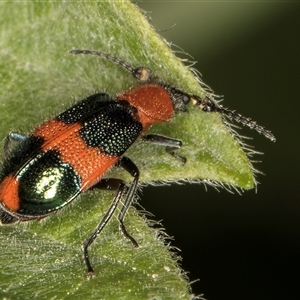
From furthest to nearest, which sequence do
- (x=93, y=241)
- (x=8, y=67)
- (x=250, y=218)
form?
(x=250, y=218) → (x=8, y=67) → (x=93, y=241)

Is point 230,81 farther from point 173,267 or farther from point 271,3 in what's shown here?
point 173,267

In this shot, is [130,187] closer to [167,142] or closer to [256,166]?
[167,142]

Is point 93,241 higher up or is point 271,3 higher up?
point 271,3

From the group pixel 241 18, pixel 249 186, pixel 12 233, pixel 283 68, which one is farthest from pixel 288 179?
pixel 12 233

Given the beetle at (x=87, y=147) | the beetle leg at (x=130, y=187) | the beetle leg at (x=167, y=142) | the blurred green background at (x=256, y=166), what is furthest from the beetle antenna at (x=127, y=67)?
the blurred green background at (x=256, y=166)

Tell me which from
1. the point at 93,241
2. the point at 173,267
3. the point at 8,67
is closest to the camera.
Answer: the point at 173,267

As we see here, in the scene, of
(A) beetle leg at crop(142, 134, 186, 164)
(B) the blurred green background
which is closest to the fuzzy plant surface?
(A) beetle leg at crop(142, 134, 186, 164)

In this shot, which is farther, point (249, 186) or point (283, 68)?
point (283, 68)

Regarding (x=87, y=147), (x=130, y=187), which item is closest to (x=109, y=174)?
(x=87, y=147)
